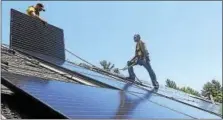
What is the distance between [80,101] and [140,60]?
6677 millimetres

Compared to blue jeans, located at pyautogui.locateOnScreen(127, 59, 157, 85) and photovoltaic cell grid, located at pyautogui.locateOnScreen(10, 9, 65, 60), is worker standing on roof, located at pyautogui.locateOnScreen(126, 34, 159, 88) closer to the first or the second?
blue jeans, located at pyautogui.locateOnScreen(127, 59, 157, 85)

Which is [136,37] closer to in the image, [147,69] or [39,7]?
[147,69]

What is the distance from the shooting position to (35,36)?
8.43 meters

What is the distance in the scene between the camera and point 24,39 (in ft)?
26.4

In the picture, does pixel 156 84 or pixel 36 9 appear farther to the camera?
A: pixel 156 84

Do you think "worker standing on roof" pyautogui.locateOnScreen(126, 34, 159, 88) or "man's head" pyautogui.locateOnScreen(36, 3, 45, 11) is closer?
"man's head" pyautogui.locateOnScreen(36, 3, 45, 11)

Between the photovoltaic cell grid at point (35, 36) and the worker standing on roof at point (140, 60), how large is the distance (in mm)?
2361

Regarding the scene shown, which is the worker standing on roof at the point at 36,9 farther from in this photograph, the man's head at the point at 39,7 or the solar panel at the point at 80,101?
the solar panel at the point at 80,101

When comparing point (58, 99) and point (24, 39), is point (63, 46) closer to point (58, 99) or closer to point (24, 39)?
point (24, 39)

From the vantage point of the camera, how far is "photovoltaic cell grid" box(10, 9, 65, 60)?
7.85 metres

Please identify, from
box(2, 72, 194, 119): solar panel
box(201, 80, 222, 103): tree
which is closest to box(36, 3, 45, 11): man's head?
box(2, 72, 194, 119): solar panel

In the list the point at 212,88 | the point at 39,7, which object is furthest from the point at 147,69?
the point at 212,88

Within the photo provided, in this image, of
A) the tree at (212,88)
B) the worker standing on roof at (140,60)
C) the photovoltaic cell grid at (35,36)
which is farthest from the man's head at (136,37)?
the tree at (212,88)

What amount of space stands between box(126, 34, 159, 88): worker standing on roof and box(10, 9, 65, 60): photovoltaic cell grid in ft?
7.75
